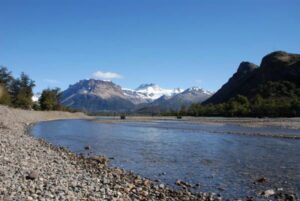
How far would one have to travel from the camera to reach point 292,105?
172625 mm

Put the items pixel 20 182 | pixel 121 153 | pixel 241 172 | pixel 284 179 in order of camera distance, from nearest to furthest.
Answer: pixel 20 182 < pixel 284 179 < pixel 241 172 < pixel 121 153

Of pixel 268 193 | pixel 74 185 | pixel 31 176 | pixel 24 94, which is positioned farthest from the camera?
pixel 24 94

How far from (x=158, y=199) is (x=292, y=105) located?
162829 millimetres

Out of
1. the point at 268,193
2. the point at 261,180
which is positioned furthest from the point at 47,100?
the point at 268,193

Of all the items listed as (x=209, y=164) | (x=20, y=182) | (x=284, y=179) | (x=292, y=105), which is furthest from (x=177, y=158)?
(x=292, y=105)

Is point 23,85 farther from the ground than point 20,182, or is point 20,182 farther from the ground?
point 23,85

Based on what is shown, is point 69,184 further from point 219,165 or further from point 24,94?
point 24,94

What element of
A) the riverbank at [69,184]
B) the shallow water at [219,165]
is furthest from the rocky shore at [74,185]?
the shallow water at [219,165]

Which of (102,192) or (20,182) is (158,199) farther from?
(20,182)

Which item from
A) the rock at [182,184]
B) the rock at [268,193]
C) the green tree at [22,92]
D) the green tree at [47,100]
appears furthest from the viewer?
the green tree at [47,100]

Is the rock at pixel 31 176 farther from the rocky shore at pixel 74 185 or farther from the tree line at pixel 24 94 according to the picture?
the tree line at pixel 24 94

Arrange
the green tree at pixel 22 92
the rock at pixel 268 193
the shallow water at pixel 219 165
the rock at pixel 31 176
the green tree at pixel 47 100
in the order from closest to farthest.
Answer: the rock at pixel 31 176
the rock at pixel 268 193
the shallow water at pixel 219 165
the green tree at pixel 22 92
the green tree at pixel 47 100

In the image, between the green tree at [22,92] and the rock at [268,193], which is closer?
the rock at [268,193]

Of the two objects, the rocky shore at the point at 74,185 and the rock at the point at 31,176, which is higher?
the rock at the point at 31,176
